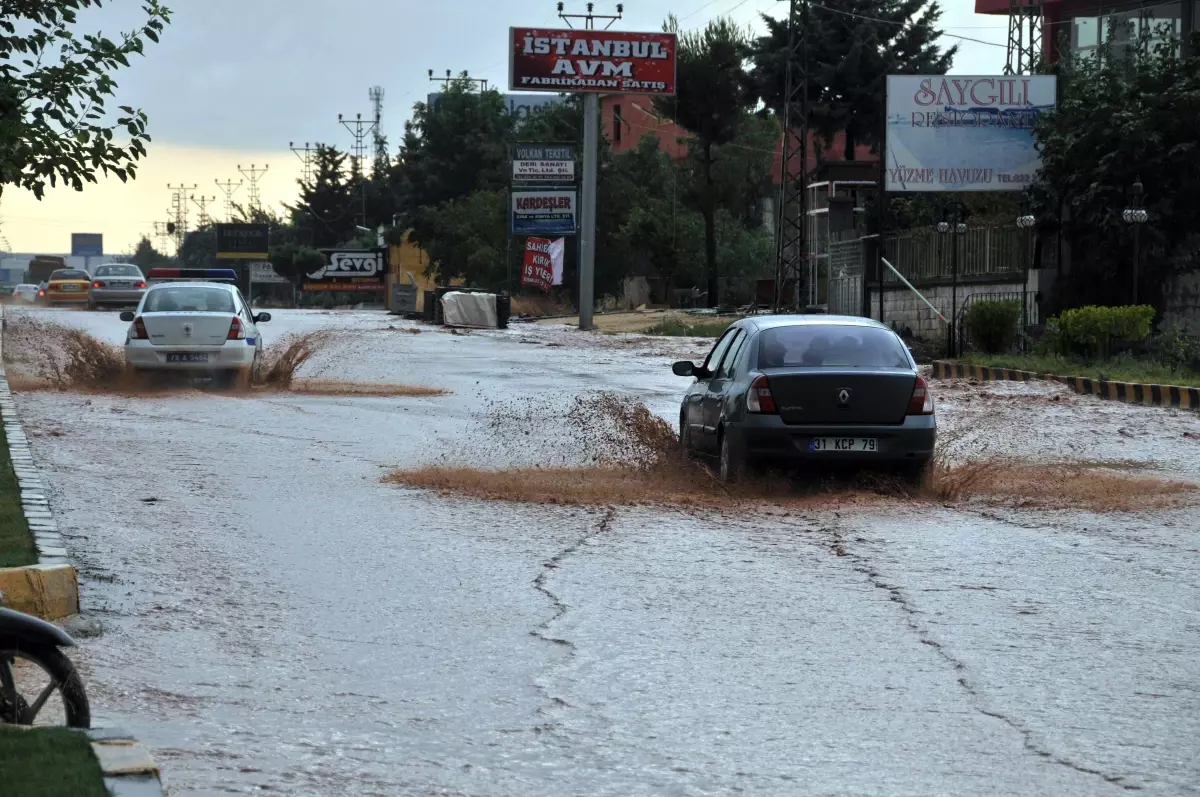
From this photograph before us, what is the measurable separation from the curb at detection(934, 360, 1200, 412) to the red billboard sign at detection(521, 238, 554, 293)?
4005 cm

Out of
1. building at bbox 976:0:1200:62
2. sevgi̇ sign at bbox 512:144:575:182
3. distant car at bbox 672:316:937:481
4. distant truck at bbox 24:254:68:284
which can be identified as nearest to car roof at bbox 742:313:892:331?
distant car at bbox 672:316:937:481

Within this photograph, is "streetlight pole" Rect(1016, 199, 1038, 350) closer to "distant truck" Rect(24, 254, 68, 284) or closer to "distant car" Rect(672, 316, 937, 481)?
"distant car" Rect(672, 316, 937, 481)

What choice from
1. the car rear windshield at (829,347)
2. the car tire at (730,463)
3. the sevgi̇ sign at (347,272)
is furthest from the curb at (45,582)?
the sevgi̇ sign at (347,272)

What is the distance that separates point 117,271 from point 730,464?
156ft

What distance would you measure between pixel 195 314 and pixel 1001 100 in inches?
847

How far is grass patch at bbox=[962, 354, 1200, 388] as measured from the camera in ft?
83.9

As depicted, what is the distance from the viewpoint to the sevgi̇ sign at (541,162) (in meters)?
69.4

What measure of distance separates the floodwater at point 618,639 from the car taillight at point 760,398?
867 millimetres

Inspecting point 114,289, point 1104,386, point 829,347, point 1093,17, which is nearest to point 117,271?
point 114,289

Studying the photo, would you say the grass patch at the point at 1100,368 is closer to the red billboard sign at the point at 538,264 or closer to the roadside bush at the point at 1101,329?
the roadside bush at the point at 1101,329

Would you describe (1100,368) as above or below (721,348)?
below

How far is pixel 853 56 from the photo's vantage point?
63.8m

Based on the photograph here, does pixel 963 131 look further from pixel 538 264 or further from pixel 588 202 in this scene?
pixel 538 264

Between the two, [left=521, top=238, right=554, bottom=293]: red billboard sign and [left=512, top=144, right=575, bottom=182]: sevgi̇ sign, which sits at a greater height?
[left=512, top=144, right=575, bottom=182]: sevgi̇ sign
